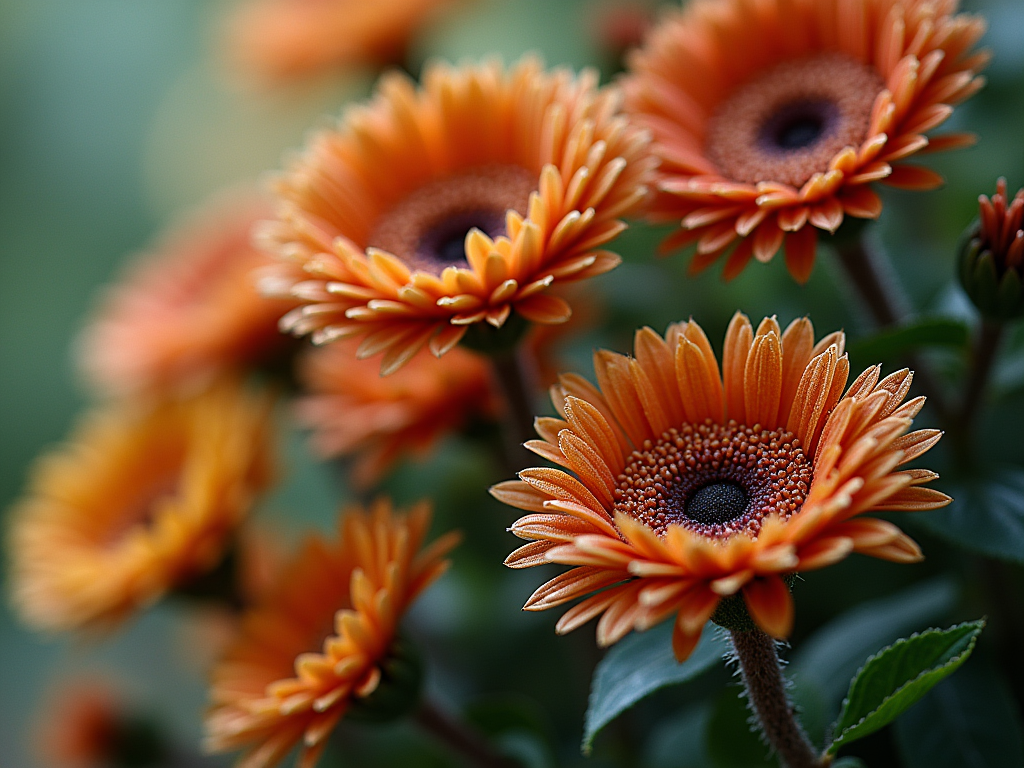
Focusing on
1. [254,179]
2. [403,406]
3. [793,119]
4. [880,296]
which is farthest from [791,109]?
[254,179]

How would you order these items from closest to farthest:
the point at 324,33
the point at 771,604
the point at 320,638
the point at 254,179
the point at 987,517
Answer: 1. the point at 771,604
2. the point at 987,517
3. the point at 320,638
4. the point at 324,33
5. the point at 254,179

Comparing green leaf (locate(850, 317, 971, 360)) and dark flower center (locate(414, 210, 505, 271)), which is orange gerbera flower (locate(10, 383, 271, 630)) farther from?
green leaf (locate(850, 317, 971, 360))

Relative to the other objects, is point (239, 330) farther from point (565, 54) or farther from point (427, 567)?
point (565, 54)

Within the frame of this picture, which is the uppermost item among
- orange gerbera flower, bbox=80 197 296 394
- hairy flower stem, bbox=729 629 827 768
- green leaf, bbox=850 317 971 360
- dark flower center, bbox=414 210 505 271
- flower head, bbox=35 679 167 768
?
orange gerbera flower, bbox=80 197 296 394

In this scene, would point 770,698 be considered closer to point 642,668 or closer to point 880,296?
point 642,668

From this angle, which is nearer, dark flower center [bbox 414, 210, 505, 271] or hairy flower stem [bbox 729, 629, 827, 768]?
hairy flower stem [bbox 729, 629, 827, 768]

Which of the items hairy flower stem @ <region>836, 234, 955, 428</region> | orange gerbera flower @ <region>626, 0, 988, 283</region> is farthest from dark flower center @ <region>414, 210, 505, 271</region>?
hairy flower stem @ <region>836, 234, 955, 428</region>

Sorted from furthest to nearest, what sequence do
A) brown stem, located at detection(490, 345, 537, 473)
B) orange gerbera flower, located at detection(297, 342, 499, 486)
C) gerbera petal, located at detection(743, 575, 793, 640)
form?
orange gerbera flower, located at detection(297, 342, 499, 486) → brown stem, located at detection(490, 345, 537, 473) → gerbera petal, located at detection(743, 575, 793, 640)
